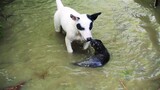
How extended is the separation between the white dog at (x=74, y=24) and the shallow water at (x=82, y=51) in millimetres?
342


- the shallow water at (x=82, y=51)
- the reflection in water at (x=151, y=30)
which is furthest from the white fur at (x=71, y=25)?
the reflection in water at (x=151, y=30)

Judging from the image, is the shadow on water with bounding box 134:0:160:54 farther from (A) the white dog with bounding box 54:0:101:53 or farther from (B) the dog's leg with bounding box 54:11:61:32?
(B) the dog's leg with bounding box 54:11:61:32

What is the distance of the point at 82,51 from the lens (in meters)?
6.12

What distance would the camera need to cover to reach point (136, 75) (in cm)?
543

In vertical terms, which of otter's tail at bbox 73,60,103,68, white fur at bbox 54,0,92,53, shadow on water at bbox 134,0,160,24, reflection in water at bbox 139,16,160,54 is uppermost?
white fur at bbox 54,0,92,53

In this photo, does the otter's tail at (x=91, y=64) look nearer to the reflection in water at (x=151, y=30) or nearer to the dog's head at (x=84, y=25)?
the dog's head at (x=84, y=25)

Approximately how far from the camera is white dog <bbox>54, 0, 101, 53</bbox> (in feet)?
17.8

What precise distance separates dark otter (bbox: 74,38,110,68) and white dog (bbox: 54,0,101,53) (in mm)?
218

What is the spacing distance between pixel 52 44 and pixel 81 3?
195cm

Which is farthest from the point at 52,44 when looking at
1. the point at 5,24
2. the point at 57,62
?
the point at 5,24

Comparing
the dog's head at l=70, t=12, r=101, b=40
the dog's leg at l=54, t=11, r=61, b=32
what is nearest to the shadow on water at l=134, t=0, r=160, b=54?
the dog's head at l=70, t=12, r=101, b=40

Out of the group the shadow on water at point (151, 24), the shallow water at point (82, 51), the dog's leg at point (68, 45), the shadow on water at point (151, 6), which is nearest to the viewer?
the shallow water at point (82, 51)

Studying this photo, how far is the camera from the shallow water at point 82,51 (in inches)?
209

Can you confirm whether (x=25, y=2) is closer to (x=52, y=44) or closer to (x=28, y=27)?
(x=28, y=27)
